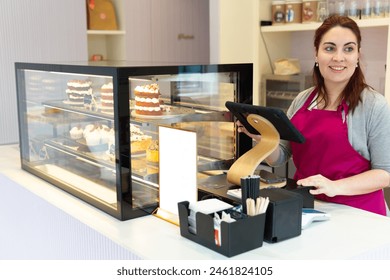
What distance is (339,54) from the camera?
168cm

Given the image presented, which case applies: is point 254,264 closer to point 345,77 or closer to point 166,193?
point 166,193

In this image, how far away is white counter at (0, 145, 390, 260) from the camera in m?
1.27

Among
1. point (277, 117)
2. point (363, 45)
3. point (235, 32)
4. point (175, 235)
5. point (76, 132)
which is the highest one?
point (235, 32)

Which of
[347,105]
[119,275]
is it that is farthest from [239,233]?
[347,105]

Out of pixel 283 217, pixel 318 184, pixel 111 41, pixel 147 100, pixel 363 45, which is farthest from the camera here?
pixel 111 41

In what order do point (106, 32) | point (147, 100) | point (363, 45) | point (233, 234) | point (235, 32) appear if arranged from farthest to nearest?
point (106, 32), point (235, 32), point (363, 45), point (147, 100), point (233, 234)

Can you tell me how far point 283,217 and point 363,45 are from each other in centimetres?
227

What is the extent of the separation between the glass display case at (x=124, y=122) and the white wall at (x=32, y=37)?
4.37 ft

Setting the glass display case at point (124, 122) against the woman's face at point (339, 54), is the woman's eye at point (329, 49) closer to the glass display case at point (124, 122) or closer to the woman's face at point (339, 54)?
the woman's face at point (339, 54)

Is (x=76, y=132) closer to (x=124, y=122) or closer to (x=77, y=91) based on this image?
(x=77, y=91)

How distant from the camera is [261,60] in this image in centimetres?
359

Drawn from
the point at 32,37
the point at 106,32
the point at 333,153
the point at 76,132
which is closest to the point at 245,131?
the point at 333,153

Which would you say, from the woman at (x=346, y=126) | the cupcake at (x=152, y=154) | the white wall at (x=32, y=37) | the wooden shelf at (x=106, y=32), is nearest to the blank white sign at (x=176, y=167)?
the cupcake at (x=152, y=154)

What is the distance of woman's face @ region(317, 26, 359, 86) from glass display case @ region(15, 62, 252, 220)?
285 mm
